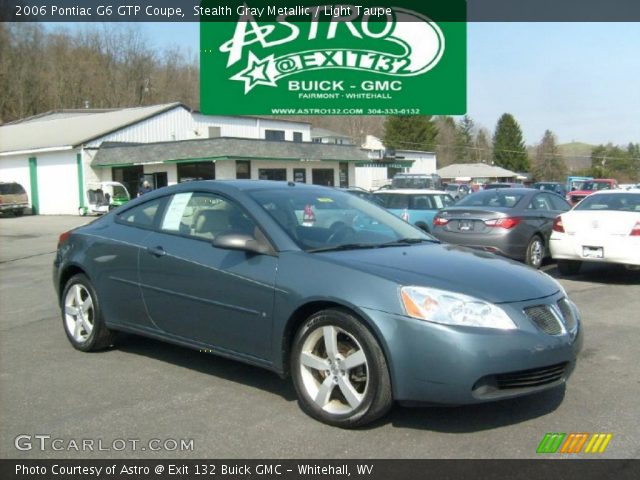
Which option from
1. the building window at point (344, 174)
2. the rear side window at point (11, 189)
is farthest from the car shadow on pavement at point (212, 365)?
the building window at point (344, 174)

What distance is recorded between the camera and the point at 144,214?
208 inches

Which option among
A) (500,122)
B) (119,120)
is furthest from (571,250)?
(500,122)

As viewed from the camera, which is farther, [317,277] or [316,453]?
[317,277]

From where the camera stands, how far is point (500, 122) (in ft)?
360

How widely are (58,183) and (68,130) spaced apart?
6.31 m

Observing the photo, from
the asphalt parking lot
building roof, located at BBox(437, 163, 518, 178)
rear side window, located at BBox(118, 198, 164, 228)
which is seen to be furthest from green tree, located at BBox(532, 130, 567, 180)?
rear side window, located at BBox(118, 198, 164, 228)

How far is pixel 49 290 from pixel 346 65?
16121mm

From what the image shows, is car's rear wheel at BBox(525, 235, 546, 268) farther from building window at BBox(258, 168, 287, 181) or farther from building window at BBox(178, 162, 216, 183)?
building window at BBox(258, 168, 287, 181)

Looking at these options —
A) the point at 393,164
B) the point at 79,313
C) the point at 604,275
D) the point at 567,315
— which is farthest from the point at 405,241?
the point at 393,164

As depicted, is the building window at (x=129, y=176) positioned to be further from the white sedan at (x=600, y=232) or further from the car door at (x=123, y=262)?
the car door at (x=123, y=262)

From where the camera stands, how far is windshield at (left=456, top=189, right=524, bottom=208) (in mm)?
10680

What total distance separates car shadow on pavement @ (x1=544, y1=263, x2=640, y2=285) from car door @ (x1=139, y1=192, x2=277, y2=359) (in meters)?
Result: 6.65

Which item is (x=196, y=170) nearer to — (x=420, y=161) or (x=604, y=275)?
(x=604, y=275)
